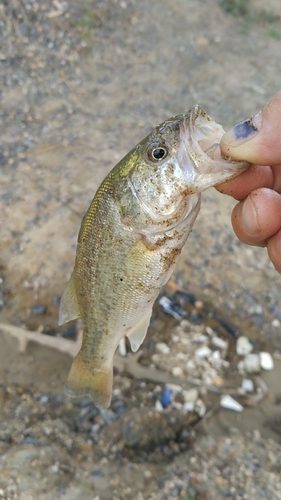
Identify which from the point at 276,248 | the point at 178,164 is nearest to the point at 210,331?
the point at 276,248

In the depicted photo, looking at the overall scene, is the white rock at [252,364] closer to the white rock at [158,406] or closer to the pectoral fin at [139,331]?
the white rock at [158,406]

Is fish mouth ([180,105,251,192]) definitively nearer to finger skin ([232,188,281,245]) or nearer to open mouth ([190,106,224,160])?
open mouth ([190,106,224,160])

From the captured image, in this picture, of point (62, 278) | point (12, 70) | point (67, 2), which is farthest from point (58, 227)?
point (67, 2)

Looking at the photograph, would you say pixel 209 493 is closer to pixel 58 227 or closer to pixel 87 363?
pixel 87 363

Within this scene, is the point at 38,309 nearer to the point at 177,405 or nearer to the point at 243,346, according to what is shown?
the point at 177,405

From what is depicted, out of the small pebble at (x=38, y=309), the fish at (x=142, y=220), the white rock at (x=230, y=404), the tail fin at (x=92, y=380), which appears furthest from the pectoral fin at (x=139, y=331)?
the small pebble at (x=38, y=309)

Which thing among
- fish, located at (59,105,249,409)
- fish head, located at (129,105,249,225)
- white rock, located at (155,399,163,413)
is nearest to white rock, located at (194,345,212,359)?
white rock, located at (155,399,163,413)
